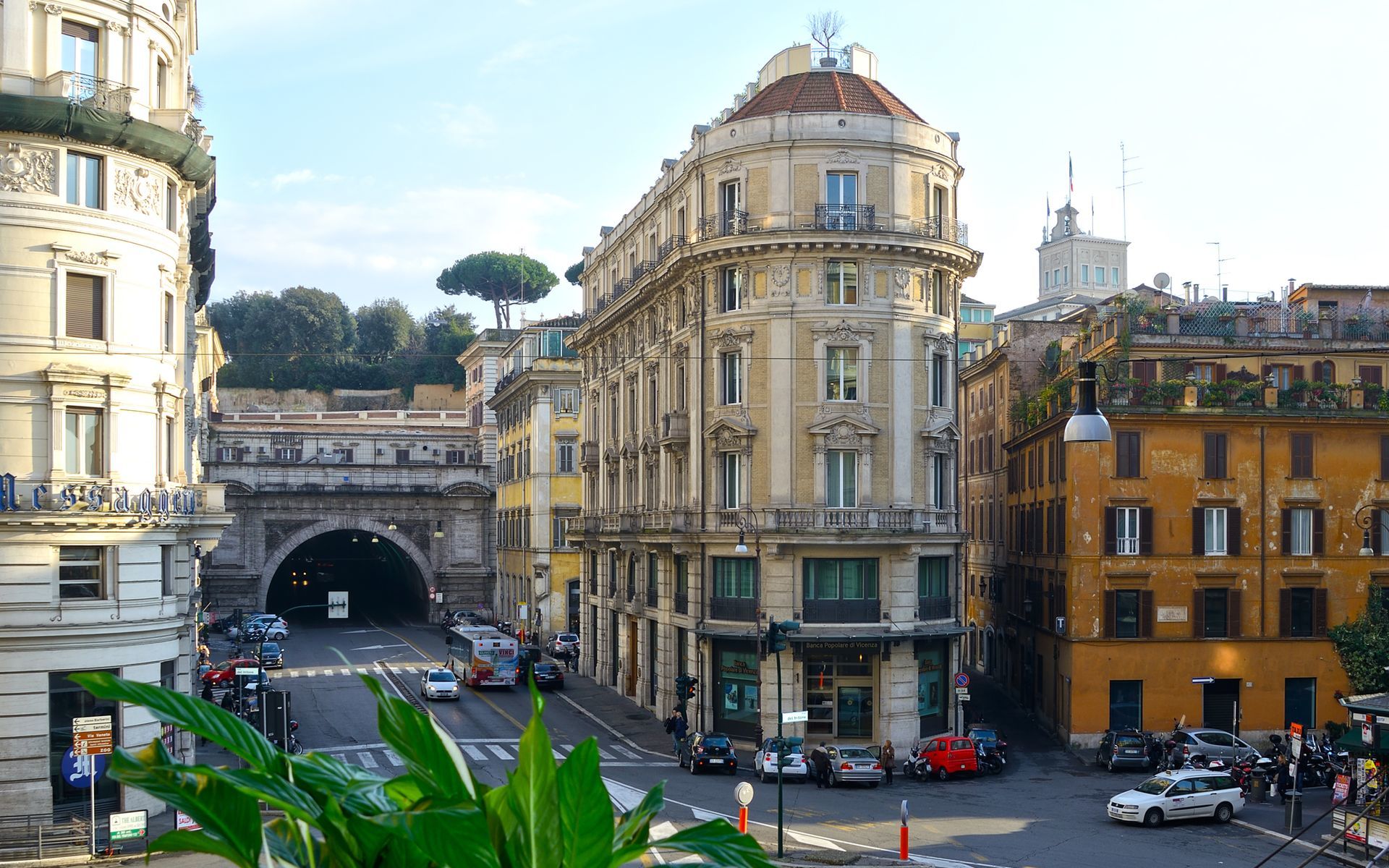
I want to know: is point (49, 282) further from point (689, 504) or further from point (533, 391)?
point (533, 391)

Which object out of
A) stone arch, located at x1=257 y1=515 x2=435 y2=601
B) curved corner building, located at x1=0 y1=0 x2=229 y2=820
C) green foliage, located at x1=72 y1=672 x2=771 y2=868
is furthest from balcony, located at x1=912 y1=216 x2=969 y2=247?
stone arch, located at x1=257 y1=515 x2=435 y2=601

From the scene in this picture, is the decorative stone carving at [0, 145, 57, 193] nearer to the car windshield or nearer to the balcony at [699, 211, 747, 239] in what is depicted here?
the balcony at [699, 211, 747, 239]

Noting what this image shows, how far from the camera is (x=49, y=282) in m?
34.6

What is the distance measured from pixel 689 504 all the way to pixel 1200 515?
60.9 feet

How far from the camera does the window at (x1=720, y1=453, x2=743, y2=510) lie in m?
50.0

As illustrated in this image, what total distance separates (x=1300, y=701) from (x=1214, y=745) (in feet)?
20.6

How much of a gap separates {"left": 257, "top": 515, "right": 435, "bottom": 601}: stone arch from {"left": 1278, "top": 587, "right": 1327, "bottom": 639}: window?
6653cm

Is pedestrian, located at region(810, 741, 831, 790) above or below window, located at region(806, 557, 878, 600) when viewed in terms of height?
below

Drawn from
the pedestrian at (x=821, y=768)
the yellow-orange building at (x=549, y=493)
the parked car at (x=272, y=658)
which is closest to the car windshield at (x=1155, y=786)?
the pedestrian at (x=821, y=768)

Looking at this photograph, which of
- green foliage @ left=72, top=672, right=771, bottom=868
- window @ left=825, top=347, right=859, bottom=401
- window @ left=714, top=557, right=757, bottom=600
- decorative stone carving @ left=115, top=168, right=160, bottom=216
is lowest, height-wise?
window @ left=714, top=557, right=757, bottom=600

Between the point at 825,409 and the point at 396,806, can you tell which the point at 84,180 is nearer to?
the point at 825,409

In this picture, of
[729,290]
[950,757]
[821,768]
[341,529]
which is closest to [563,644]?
[341,529]

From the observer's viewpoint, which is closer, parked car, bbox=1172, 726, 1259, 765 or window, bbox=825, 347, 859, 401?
parked car, bbox=1172, 726, 1259, 765

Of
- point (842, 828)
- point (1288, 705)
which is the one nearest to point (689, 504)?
point (842, 828)
